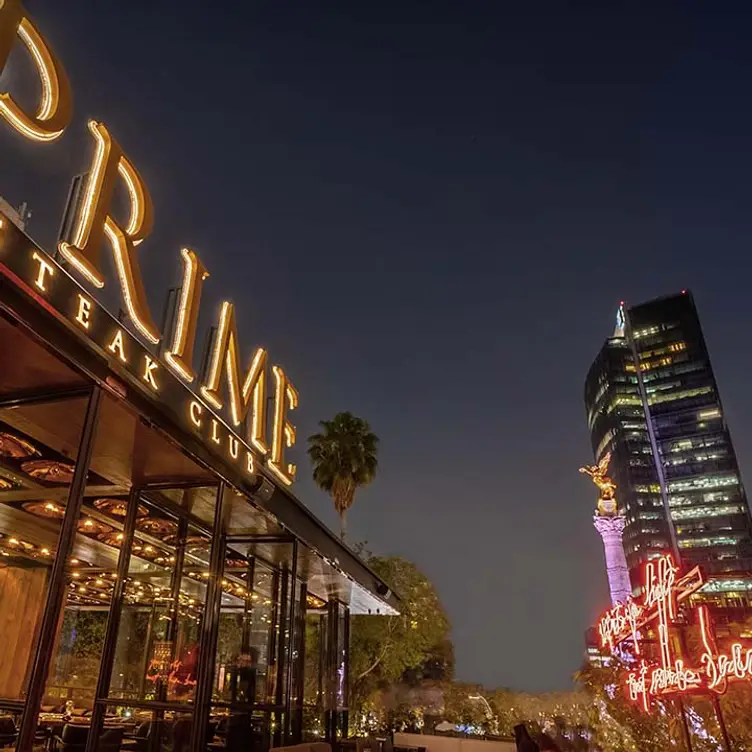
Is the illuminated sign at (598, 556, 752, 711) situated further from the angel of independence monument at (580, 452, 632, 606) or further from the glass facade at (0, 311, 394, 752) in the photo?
the angel of independence monument at (580, 452, 632, 606)

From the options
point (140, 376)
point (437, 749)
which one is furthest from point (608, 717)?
point (140, 376)

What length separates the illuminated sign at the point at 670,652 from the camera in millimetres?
8055

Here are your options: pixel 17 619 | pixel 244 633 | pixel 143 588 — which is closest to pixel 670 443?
pixel 244 633

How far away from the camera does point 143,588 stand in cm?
1017

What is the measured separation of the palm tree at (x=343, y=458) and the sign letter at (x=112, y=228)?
2021 cm

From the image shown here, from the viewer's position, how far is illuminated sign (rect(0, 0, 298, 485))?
4.20 metres

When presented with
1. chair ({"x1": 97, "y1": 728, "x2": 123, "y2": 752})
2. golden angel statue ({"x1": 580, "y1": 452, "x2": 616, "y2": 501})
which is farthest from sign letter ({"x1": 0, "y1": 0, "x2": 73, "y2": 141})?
golden angel statue ({"x1": 580, "y1": 452, "x2": 616, "y2": 501})

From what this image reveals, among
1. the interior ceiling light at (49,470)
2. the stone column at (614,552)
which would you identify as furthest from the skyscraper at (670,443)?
the interior ceiling light at (49,470)

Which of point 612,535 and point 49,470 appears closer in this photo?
point 49,470

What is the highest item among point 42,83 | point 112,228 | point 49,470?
point 42,83

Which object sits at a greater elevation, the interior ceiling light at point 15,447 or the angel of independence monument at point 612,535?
the angel of independence monument at point 612,535

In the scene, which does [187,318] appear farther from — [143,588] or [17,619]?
[17,619]

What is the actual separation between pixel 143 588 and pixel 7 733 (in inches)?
105

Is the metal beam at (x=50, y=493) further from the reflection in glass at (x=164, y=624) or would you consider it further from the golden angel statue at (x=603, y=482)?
the golden angel statue at (x=603, y=482)
